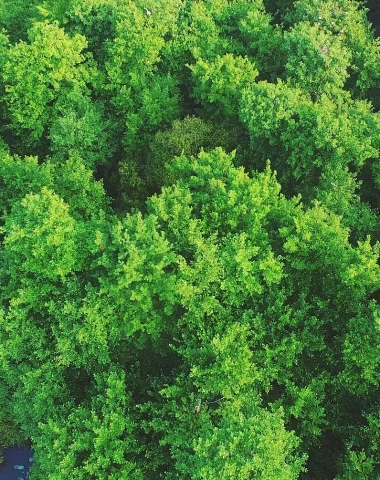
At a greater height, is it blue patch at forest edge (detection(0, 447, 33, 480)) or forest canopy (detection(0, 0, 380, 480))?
forest canopy (detection(0, 0, 380, 480))

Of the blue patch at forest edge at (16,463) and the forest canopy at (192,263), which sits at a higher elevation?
the forest canopy at (192,263)

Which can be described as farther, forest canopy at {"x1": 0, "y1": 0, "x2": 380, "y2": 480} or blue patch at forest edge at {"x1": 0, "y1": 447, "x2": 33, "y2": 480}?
blue patch at forest edge at {"x1": 0, "y1": 447, "x2": 33, "y2": 480}

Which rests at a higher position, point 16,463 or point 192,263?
point 192,263

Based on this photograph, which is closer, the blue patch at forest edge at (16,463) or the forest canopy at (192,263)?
the forest canopy at (192,263)

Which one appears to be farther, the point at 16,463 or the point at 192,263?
the point at 16,463
